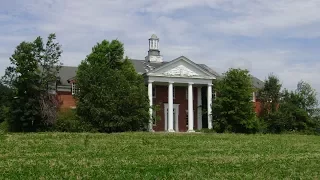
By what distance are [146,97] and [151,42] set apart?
63.4ft

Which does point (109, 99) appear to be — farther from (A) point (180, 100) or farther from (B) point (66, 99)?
(A) point (180, 100)

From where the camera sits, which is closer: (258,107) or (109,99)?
(109,99)

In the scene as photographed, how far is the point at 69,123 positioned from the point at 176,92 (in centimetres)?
1687

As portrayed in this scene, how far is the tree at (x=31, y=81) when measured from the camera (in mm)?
42469

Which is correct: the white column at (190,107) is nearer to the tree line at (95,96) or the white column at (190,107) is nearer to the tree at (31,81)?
the tree line at (95,96)

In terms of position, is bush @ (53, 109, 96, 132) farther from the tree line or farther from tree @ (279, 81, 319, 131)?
tree @ (279, 81, 319, 131)

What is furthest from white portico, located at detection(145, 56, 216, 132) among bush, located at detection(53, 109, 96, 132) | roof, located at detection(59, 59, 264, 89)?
bush, located at detection(53, 109, 96, 132)

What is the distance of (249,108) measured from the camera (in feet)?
157

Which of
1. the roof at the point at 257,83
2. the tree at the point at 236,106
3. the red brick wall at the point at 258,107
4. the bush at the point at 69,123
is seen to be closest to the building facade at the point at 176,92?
the red brick wall at the point at 258,107

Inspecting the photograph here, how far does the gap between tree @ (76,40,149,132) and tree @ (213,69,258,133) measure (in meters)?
9.33

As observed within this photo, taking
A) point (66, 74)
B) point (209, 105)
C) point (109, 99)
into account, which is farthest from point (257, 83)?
point (109, 99)

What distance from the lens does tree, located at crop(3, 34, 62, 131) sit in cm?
4247

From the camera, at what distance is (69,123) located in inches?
1667

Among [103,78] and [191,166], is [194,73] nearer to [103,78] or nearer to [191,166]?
[103,78]
